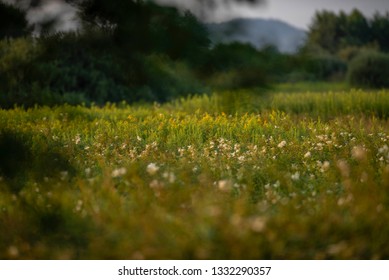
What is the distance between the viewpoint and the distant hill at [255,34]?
2.84 meters

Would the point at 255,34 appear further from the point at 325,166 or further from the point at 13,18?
the point at 325,166

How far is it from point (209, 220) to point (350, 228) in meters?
0.96

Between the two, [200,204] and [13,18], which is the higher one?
[13,18]

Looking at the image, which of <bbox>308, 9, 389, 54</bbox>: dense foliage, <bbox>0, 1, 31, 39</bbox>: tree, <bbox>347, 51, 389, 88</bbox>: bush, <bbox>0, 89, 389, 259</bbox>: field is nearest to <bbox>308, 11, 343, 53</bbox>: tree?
<bbox>308, 9, 389, 54</bbox>: dense foliage

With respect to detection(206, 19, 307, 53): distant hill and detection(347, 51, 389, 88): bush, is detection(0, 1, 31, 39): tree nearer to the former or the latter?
detection(206, 19, 307, 53): distant hill

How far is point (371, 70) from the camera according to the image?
877 inches

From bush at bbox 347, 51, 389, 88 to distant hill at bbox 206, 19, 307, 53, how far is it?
19.5 m

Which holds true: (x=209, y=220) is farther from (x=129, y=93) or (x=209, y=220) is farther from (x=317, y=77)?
(x=317, y=77)

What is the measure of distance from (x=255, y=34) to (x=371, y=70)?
820 inches

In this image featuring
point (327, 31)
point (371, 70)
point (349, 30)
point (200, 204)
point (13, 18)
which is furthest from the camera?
point (371, 70)

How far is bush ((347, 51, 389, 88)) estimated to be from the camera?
2169cm

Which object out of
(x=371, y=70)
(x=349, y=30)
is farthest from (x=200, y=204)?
(x=371, y=70)
